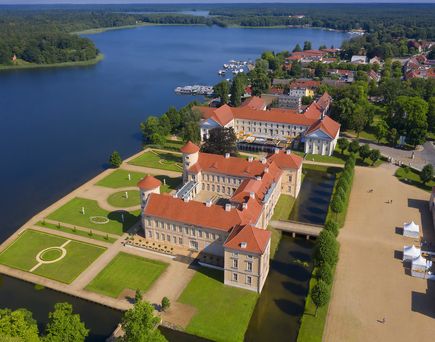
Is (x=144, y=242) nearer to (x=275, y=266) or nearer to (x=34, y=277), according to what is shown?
(x=34, y=277)

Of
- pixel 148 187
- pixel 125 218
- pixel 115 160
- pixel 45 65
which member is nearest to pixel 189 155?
pixel 148 187

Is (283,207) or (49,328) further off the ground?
(49,328)

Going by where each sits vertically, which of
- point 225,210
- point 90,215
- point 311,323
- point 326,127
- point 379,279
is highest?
point 326,127

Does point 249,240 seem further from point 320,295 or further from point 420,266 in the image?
point 420,266

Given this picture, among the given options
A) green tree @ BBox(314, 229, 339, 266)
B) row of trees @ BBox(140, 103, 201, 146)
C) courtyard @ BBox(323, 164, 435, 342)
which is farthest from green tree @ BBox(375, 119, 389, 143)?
green tree @ BBox(314, 229, 339, 266)

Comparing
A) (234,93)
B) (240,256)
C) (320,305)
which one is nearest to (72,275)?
(240,256)

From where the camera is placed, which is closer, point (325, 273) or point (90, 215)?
point (325, 273)

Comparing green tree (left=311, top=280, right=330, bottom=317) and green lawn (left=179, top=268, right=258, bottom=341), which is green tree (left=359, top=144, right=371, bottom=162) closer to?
green tree (left=311, top=280, right=330, bottom=317)
